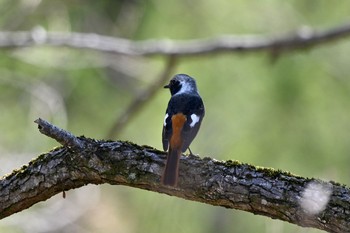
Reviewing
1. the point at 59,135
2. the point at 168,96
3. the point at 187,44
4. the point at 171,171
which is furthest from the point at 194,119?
the point at 168,96

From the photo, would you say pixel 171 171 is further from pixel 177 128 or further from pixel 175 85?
pixel 175 85

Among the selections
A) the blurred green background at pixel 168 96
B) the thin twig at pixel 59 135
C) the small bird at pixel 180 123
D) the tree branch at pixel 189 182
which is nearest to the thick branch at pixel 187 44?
the blurred green background at pixel 168 96

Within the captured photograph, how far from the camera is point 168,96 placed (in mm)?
9016

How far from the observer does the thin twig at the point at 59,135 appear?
4.12 m

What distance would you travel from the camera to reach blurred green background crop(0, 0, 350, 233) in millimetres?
7723

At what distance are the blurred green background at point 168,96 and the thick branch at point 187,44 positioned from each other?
21 cm

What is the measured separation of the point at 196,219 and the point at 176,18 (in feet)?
7.82

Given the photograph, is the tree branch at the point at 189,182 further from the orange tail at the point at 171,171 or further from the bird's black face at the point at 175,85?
the bird's black face at the point at 175,85

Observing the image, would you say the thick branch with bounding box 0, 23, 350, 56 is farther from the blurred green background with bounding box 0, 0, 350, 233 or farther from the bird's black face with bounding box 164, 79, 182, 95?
the bird's black face with bounding box 164, 79, 182, 95

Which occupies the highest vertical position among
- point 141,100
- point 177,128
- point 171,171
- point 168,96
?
point 168,96

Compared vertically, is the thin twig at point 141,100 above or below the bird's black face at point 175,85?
above

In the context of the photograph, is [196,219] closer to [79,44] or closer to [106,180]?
[79,44]

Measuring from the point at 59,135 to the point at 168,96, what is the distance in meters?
4.91

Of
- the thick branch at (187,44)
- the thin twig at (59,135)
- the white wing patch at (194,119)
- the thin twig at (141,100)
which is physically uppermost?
the thick branch at (187,44)
